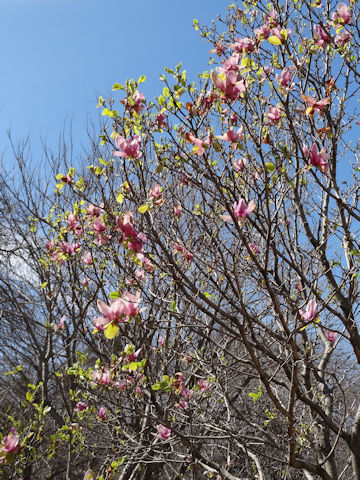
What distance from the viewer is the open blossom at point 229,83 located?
1.69 metres

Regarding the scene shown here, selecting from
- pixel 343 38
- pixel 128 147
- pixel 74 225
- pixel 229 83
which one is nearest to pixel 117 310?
pixel 128 147

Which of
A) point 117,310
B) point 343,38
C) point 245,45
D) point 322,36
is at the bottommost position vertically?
point 117,310

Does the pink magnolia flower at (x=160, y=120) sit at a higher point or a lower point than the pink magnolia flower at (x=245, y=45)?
lower

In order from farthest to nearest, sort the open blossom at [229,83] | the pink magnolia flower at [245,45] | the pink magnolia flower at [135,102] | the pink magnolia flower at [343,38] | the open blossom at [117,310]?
the pink magnolia flower at [343,38] < the pink magnolia flower at [245,45] < the pink magnolia flower at [135,102] < the open blossom at [229,83] < the open blossom at [117,310]

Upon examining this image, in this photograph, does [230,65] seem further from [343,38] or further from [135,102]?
[343,38]

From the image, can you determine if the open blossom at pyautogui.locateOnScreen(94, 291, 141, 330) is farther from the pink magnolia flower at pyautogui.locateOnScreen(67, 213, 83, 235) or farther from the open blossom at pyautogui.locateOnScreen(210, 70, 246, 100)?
the pink magnolia flower at pyautogui.locateOnScreen(67, 213, 83, 235)

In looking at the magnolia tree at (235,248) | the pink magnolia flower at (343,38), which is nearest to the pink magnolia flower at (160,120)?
the magnolia tree at (235,248)

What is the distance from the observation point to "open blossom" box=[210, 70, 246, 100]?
1.69 m

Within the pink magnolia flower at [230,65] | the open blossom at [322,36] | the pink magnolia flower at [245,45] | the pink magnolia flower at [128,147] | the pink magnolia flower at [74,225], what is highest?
the open blossom at [322,36]

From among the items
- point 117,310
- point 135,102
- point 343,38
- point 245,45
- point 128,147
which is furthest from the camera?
point 343,38

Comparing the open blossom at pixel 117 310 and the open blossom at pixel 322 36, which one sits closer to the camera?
the open blossom at pixel 117 310

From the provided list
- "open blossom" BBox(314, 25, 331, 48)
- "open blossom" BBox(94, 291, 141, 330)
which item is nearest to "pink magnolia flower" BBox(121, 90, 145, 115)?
"open blossom" BBox(94, 291, 141, 330)

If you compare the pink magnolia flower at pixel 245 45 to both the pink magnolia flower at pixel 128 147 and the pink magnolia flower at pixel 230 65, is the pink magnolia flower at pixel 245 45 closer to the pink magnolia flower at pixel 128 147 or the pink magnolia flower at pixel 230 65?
the pink magnolia flower at pixel 230 65

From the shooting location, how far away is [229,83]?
1.71m
